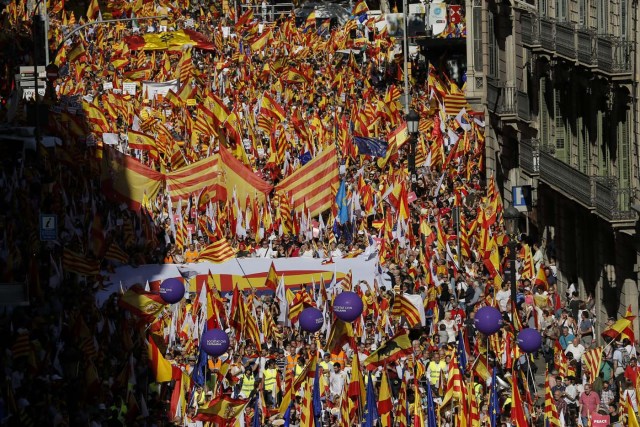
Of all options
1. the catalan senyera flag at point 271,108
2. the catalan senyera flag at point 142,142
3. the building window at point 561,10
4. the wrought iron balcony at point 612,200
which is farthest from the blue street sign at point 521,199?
the catalan senyera flag at point 271,108

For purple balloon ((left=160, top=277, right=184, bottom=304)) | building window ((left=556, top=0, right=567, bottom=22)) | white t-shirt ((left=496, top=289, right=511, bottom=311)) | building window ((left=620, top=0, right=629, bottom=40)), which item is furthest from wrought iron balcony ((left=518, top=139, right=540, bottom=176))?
purple balloon ((left=160, top=277, right=184, bottom=304))

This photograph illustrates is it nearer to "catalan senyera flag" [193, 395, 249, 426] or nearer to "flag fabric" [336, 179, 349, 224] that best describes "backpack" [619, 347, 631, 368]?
"catalan senyera flag" [193, 395, 249, 426]

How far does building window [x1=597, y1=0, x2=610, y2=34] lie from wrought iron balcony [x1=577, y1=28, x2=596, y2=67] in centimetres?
23

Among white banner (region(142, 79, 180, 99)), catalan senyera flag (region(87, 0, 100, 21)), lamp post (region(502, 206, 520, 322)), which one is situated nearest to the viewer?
lamp post (region(502, 206, 520, 322))

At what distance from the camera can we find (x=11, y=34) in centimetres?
7981

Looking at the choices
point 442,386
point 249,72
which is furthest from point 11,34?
point 442,386

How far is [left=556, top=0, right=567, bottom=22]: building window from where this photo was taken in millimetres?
46438

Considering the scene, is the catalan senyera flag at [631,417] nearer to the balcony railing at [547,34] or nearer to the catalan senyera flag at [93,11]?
the balcony railing at [547,34]

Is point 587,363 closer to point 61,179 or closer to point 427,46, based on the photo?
point 61,179

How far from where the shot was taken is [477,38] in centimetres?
5822

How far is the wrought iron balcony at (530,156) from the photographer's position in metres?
48.8

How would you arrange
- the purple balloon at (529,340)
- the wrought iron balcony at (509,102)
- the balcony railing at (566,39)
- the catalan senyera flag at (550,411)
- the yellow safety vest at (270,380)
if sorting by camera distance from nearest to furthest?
1. the catalan senyera flag at (550,411)
2. the purple balloon at (529,340)
3. the yellow safety vest at (270,380)
4. the balcony railing at (566,39)
5. the wrought iron balcony at (509,102)

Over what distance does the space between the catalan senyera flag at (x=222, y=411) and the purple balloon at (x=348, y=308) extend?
15.2 ft

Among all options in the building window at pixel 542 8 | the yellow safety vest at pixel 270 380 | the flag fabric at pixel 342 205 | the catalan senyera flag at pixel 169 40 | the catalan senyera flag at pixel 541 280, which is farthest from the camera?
the catalan senyera flag at pixel 169 40
